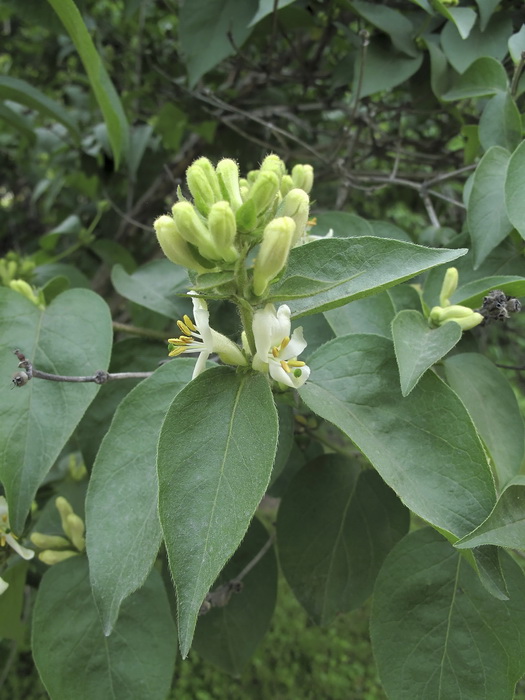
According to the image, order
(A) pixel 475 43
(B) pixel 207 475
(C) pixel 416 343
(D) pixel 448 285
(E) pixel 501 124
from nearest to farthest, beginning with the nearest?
1. (B) pixel 207 475
2. (C) pixel 416 343
3. (D) pixel 448 285
4. (E) pixel 501 124
5. (A) pixel 475 43

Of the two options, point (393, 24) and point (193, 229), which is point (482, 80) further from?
point (193, 229)

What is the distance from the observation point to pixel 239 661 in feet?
3.06

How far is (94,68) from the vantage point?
3.08 ft

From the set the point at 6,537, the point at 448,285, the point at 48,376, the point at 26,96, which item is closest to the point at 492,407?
the point at 448,285

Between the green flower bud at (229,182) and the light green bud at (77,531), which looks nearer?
the green flower bud at (229,182)

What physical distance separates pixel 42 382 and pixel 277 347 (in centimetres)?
29

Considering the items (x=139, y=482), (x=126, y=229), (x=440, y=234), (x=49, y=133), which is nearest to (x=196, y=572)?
(x=139, y=482)

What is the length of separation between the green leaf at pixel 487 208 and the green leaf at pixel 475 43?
236 mm

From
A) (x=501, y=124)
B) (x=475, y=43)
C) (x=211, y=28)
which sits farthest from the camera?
(x=211, y=28)

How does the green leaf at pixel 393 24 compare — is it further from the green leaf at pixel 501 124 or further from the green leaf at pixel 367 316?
the green leaf at pixel 367 316

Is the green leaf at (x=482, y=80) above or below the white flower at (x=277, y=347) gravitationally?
above

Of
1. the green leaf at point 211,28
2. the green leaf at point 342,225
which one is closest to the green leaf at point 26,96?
the green leaf at point 211,28

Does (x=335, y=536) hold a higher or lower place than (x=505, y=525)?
lower

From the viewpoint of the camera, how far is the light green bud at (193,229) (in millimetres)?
500
